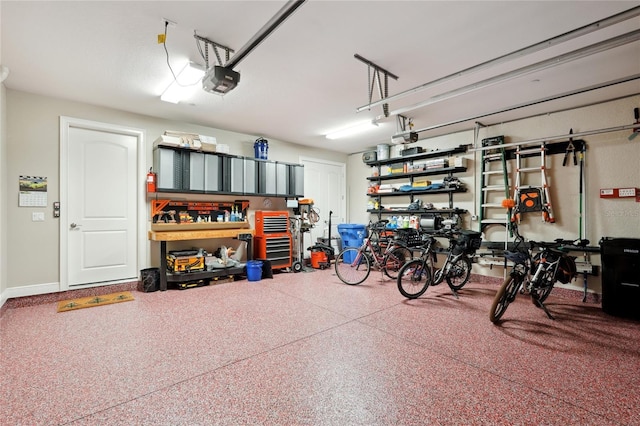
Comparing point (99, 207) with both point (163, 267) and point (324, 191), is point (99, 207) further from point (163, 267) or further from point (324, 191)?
point (324, 191)

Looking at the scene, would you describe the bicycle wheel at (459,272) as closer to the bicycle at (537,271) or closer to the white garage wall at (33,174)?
the bicycle at (537,271)

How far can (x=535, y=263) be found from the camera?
3.55m

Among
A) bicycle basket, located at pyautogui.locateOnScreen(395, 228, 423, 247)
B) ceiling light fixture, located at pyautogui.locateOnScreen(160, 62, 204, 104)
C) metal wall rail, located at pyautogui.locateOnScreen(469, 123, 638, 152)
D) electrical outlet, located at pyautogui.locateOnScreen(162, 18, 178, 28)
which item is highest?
electrical outlet, located at pyautogui.locateOnScreen(162, 18, 178, 28)

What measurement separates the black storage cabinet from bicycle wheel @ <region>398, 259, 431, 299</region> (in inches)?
77.7

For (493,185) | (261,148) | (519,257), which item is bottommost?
(519,257)

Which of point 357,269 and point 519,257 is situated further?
point 357,269

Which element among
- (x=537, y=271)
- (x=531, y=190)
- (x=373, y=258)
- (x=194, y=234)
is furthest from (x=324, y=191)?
(x=537, y=271)

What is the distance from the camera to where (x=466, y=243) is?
4332 millimetres

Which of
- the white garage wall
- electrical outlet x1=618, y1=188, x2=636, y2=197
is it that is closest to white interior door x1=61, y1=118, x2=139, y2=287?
the white garage wall

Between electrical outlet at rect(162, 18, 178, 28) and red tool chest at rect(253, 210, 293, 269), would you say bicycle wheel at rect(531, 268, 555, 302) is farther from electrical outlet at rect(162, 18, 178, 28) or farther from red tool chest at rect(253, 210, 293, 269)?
electrical outlet at rect(162, 18, 178, 28)

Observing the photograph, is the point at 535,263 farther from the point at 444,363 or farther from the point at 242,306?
the point at 242,306

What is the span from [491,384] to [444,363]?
350 millimetres

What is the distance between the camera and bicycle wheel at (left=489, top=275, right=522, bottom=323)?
3.09 metres

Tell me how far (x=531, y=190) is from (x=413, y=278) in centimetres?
243
